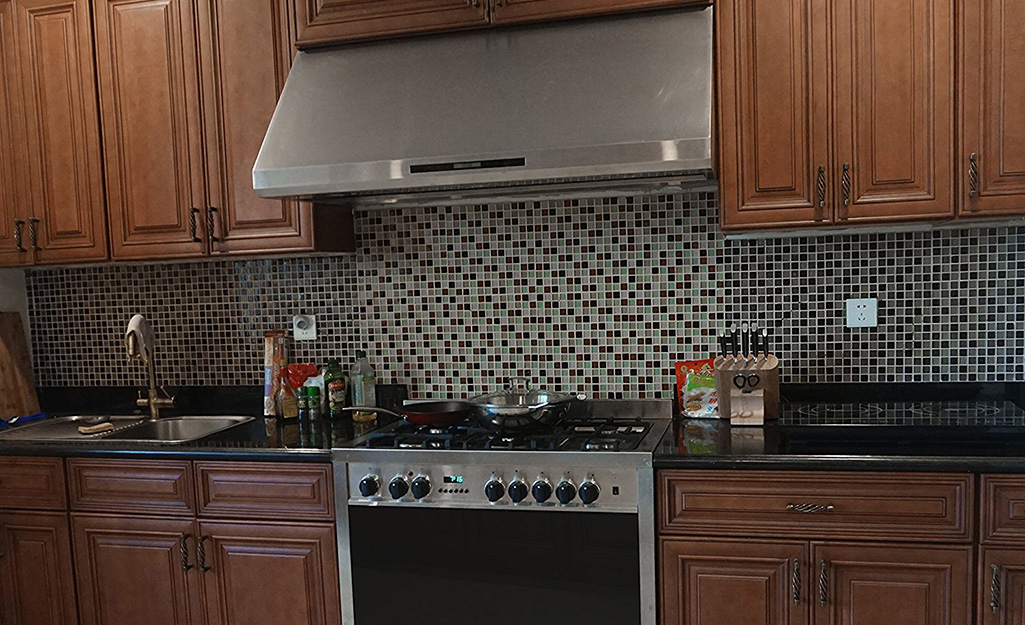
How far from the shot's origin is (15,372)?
3.21 meters

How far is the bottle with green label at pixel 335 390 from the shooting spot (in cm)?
285

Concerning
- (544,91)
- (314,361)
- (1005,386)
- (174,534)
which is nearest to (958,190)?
(1005,386)

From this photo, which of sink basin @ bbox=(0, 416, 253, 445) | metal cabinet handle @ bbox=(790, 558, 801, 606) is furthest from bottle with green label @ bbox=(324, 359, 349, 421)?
metal cabinet handle @ bbox=(790, 558, 801, 606)

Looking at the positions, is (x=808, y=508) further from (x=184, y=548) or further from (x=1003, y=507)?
(x=184, y=548)

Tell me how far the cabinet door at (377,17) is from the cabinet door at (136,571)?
1482 millimetres

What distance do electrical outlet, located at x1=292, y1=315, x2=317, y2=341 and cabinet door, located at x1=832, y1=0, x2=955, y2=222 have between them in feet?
5.75

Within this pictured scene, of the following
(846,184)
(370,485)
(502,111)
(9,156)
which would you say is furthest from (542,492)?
(9,156)

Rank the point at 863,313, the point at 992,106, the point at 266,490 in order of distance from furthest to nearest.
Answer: the point at 863,313
the point at 266,490
the point at 992,106

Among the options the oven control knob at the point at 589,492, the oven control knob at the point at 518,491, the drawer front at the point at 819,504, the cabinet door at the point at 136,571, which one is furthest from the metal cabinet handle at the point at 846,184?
the cabinet door at the point at 136,571

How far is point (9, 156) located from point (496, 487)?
6.53ft

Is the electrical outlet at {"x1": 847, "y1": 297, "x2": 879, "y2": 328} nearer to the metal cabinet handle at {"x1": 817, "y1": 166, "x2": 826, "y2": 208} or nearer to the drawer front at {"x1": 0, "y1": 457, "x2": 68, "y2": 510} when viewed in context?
the metal cabinet handle at {"x1": 817, "y1": 166, "x2": 826, "y2": 208}

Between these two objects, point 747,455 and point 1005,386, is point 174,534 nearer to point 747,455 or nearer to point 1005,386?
point 747,455

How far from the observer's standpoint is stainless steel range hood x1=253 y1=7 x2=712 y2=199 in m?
2.26

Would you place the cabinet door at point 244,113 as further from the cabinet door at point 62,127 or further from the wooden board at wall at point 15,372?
the wooden board at wall at point 15,372
